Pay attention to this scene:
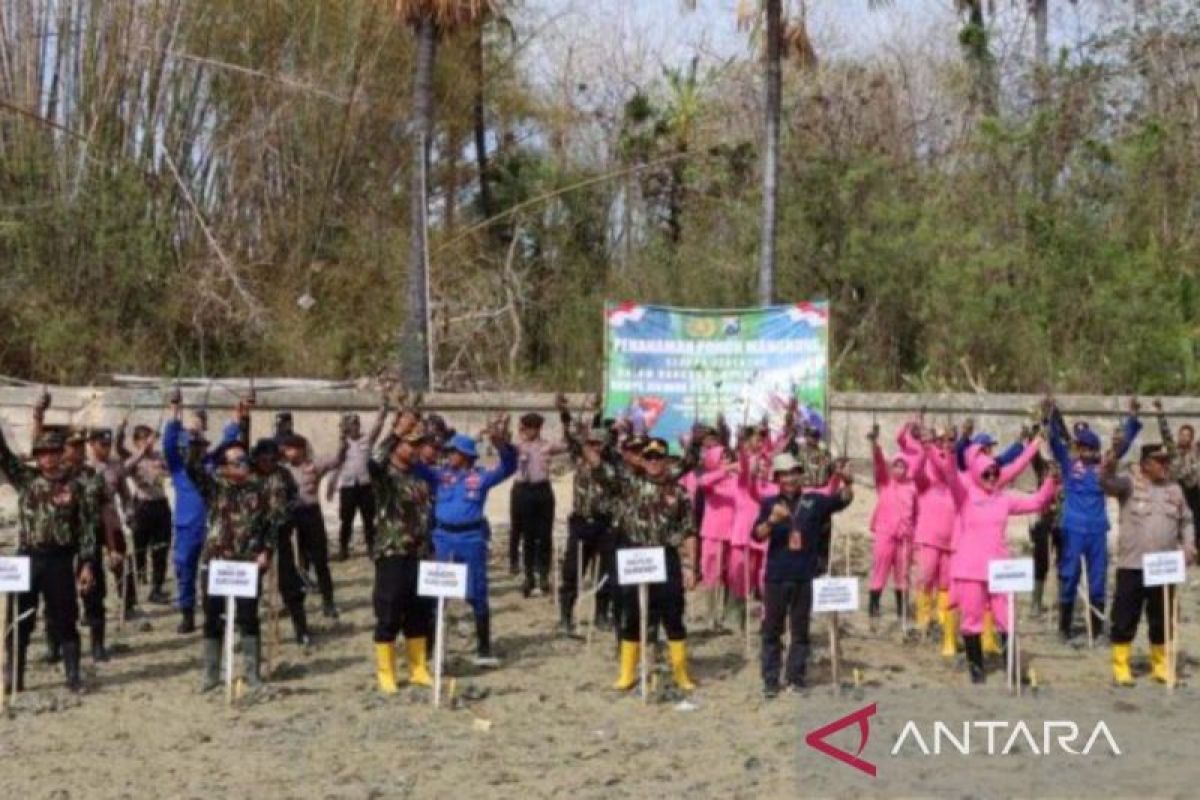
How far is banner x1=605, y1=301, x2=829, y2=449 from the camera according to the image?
68.9 ft

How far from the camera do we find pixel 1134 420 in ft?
41.6

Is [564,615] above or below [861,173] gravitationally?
below

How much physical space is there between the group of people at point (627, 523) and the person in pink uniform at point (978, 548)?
0.02 meters

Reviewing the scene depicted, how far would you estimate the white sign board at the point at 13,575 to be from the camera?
1027 cm

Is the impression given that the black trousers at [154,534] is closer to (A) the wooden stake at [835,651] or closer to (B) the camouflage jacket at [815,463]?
(B) the camouflage jacket at [815,463]

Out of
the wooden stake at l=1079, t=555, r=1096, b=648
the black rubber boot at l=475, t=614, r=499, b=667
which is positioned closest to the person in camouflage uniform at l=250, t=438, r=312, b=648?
the black rubber boot at l=475, t=614, r=499, b=667

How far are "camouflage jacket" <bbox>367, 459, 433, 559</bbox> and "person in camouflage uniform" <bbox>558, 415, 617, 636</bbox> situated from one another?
1686mm

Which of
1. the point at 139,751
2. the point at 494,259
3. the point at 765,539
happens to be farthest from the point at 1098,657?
the point at 494,259

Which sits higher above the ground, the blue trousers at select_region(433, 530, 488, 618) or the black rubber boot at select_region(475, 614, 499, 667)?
the blue trousers at select_region(433, 530, 488, 618)

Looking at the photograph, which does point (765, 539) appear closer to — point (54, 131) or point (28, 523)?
point (28, 523)

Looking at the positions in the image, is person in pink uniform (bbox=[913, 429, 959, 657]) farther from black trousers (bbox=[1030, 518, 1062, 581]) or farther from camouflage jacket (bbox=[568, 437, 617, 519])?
camouflage jacket (bbox=[568, 437, 617, 519])

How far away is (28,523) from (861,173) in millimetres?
19403

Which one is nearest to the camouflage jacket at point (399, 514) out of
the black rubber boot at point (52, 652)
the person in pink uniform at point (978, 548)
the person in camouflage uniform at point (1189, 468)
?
the black rubber boot at point (52, 652)

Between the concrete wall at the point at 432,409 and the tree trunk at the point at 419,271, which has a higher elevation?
the tree trunk at the point at 419,271
